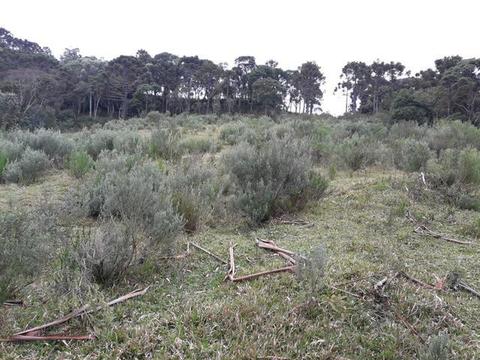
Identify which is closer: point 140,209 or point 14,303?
point 14,303

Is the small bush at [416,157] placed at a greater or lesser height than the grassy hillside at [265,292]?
greater

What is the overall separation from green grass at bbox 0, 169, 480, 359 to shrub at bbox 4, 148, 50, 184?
15.6 ft

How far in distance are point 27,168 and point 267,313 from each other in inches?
251

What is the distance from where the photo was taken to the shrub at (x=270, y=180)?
5660mm

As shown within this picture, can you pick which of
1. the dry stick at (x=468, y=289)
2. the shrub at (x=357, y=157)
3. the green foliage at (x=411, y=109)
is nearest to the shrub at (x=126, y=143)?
the shrub at (x=357, y=157)

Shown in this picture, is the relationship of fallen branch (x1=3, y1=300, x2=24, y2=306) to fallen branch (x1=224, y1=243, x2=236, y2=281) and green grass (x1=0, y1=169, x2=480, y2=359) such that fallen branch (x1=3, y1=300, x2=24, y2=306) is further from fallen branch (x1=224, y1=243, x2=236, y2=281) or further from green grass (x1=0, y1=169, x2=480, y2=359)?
fallen branch (x1=224, y1=243, x2=236, y2=281)

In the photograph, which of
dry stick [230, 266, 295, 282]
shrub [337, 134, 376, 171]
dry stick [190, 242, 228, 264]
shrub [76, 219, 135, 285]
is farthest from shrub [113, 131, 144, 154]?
dry stick [230, 266, 295, 282]

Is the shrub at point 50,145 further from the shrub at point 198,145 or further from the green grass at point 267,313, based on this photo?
the green grass at point 267,313

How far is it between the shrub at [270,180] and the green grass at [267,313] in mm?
1213

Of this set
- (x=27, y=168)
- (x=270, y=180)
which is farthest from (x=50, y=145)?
(x=270, y=180)

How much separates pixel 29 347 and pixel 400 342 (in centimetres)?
239

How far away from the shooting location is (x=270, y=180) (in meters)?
6.02

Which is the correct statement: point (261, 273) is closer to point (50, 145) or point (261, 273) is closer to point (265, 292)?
point (265, 292)

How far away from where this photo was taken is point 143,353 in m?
2.47
